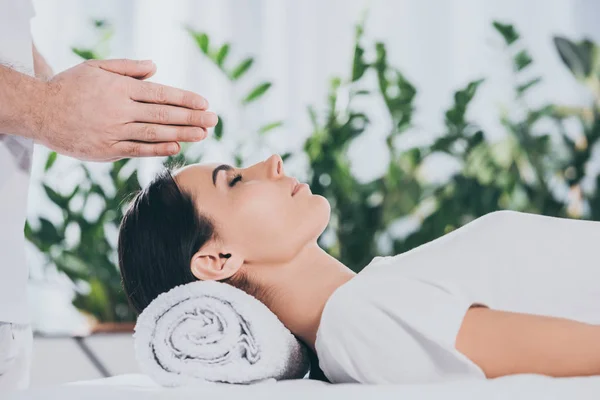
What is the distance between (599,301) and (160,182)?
2.53 feet

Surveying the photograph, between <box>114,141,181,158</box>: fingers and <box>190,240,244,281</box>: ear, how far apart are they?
173 mm

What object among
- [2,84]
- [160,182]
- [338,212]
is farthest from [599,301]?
[338,212]

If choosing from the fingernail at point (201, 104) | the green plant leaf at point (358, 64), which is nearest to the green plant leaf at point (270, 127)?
the green plant leaf at point (358, 64)

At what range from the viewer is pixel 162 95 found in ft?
4.31

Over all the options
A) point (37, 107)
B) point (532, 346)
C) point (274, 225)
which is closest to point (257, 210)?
point (274, 225)

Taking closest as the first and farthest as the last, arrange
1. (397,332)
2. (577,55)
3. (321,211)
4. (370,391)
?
(370,391), (397,332), (321,211), (577,55)

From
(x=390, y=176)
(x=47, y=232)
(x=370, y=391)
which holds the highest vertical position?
(x=370, y=391)

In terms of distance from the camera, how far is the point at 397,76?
2730mm

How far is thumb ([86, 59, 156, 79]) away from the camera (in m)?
1.31

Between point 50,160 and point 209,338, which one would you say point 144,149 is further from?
point 50,160

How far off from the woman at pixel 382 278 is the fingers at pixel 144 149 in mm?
77

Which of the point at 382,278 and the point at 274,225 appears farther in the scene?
the point at 274,225

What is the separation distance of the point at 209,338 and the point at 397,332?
29 centimetres

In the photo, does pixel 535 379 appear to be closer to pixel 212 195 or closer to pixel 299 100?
pixel 212 195
